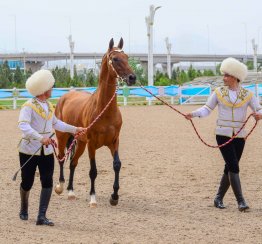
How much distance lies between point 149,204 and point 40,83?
2.33 m

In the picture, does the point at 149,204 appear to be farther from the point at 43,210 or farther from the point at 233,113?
the point at 43,210

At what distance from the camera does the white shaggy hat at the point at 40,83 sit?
22.2ft

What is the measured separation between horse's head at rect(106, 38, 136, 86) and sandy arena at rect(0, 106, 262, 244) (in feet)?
5.25

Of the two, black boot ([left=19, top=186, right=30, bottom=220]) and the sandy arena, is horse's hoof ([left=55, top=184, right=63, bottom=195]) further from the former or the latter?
black boot ([left=19, top=186, right=30, bottom=220])

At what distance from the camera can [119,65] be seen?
26.7 ft

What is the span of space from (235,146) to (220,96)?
615 mm

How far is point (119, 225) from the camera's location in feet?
22.7

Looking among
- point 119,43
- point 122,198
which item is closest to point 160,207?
point 122,198

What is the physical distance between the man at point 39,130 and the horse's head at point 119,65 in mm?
1150

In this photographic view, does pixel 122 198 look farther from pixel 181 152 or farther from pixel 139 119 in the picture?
pixel 139 119

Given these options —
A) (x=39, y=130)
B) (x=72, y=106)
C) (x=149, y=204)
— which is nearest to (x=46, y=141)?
(x=39, y=130)

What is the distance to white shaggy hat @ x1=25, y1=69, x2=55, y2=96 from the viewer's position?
22.2 feet

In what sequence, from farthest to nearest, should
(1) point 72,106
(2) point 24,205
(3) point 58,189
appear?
1. (1) point 72,106
2. (3) point 58,189
3. (2) point 24,205

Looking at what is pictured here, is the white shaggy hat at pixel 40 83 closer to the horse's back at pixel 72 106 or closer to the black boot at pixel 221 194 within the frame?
the horse's back at pixel 72 106
